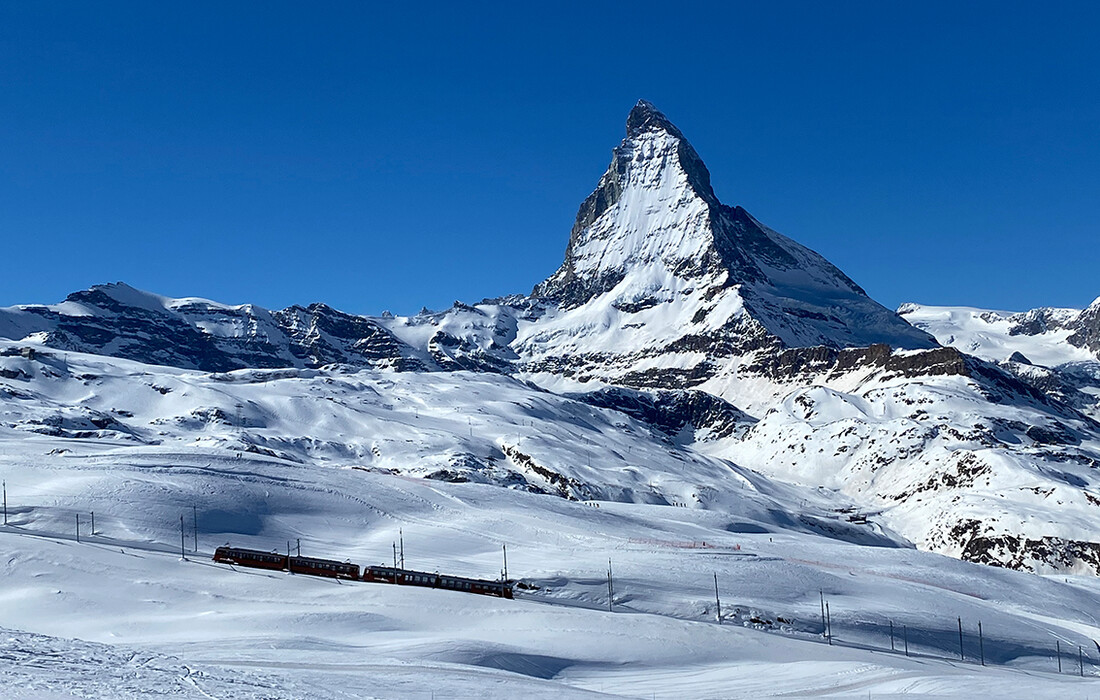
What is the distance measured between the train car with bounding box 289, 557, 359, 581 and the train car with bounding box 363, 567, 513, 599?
52.5 inches

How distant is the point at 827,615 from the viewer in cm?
9894

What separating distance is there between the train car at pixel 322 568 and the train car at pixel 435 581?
1335 millimetres

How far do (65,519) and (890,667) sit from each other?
261ft

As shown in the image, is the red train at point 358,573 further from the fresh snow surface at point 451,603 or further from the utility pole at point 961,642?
the utility pole at point 961,642

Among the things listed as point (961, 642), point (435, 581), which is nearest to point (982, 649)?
point (961, 642)

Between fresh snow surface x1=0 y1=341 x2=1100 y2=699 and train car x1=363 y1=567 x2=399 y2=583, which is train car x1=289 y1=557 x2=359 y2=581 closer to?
train car x1=363 y1=567 x2=399 y2=583

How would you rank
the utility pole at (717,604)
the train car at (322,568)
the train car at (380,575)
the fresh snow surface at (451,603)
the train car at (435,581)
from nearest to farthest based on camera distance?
the fresh snow surface at (451,603)
the train car at (435,581)
the train car at (380,575)
the train car at (322,568)
the utility pole at (717,604)

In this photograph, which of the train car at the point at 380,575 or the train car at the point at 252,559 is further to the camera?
the train car at the point at 252,559

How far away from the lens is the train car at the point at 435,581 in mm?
93438

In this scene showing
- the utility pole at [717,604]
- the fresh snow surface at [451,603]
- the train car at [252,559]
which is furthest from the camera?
the train car at [252,559]

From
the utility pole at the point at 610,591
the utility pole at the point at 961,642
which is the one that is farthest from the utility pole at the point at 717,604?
the utility pole at the point at 961,642

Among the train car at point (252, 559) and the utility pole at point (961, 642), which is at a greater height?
the train car at point (252, 559)

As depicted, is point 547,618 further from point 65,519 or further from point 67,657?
point 65,519

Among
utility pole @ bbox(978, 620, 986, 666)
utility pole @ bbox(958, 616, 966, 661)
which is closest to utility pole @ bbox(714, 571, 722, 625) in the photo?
utility pole @ bbox(958, 616, 966, 661)
